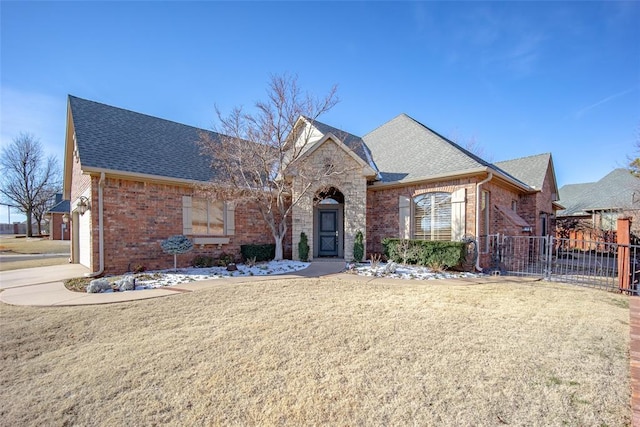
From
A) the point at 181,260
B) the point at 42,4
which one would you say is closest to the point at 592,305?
the point at 181,260

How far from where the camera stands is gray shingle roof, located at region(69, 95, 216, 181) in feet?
32.9

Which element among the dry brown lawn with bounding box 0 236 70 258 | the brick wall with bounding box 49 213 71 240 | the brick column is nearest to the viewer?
the brick column

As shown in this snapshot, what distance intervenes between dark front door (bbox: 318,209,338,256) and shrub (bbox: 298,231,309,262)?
1.36 meters

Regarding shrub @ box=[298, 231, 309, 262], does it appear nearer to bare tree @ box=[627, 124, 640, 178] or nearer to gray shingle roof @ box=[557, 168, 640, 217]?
bare tree @ box=[627, 124, 640, 178]

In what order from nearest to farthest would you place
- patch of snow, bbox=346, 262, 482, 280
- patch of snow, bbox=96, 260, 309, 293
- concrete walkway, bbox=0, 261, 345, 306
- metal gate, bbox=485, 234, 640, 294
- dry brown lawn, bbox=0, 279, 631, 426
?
dry brown lawn, bbox=0, 279, 631, 426 < concrete walkway, bbox=0, 261, 345, 306 < metal gate, bbox=485, 234, 640, 294 < patch of snow, bbox=96, 260, 309, 293 < patch of snow, bbox=346, 262, 482, 280

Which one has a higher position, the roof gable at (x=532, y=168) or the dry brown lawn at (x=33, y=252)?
the roof gable at (x=532, y=168)

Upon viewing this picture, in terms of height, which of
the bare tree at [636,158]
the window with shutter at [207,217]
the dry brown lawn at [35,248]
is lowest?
the dry brown lawn at [35,248]

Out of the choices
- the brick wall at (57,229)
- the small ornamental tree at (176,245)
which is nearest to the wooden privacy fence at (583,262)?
the small ornamental tree at (176,245)

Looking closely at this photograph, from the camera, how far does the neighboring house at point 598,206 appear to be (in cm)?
1933

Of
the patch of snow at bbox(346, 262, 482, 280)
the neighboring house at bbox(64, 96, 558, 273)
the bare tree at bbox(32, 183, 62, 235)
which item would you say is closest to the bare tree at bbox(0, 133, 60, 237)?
the bare tree at bbox(32, 183, 62, 235)

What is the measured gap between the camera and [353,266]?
10586 millimetres

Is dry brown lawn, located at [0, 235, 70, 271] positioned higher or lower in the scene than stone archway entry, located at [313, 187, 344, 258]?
lower

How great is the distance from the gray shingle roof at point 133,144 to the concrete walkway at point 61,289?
361cm

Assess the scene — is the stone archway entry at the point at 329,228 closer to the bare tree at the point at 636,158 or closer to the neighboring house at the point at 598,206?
the bare tree at the point at 636,158
